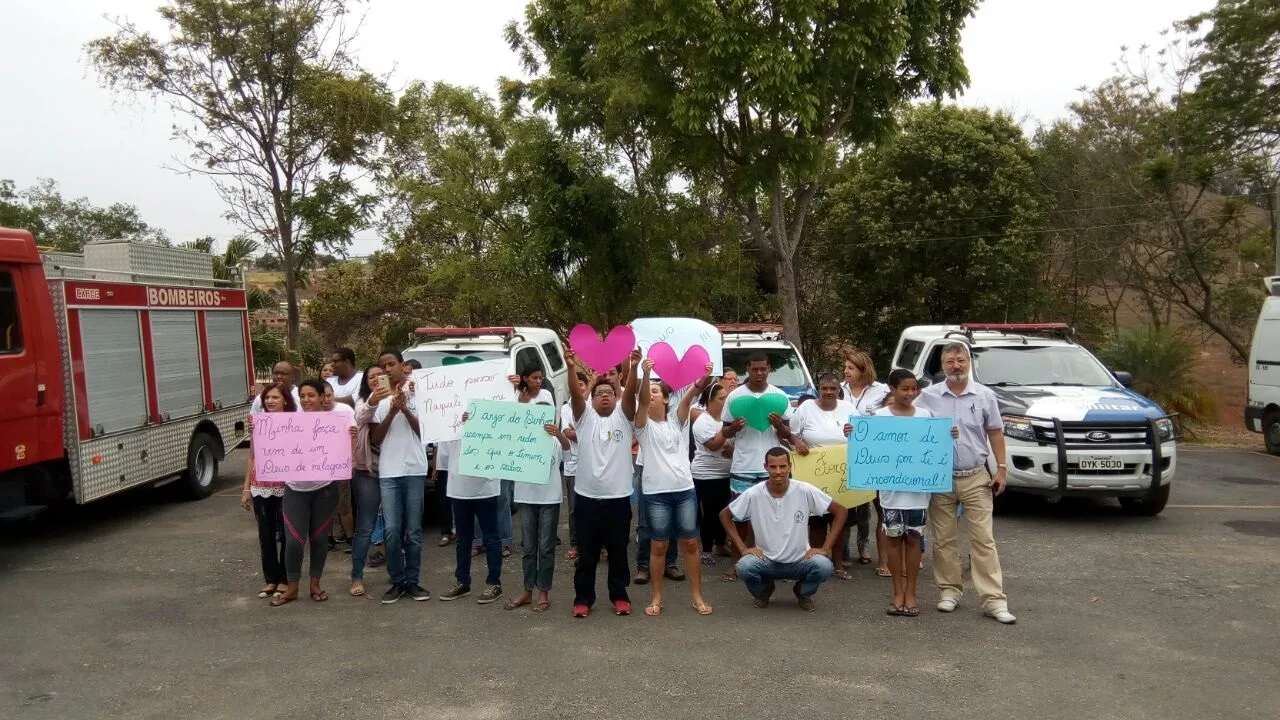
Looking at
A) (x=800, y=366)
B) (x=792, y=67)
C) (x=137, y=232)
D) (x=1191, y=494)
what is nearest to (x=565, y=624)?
(x=800, y=366)

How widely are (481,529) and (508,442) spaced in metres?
0.71

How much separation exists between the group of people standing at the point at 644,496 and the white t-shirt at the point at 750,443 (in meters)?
0.01

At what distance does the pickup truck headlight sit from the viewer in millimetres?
9047

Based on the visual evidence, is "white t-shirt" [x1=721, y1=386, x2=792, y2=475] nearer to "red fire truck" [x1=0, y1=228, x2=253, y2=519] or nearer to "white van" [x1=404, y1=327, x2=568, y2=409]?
"white van" [x1=404, y1=327, x2=568, y2=409]

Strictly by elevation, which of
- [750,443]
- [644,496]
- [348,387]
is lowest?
[644,496]

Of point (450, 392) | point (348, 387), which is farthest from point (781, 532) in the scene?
point (348, 387)

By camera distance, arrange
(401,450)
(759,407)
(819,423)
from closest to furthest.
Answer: (401,450), (759,407), (819,423)

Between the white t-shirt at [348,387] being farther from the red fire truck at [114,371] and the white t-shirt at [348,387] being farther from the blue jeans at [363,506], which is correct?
the red fire truck at [114,371]

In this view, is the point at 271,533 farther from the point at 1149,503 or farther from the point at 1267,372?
the point at 1267,372

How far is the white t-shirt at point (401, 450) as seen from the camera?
6480 millimetres

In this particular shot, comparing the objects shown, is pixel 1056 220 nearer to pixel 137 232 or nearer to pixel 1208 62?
pixel 1208 62

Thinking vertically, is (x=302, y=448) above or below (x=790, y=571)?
above

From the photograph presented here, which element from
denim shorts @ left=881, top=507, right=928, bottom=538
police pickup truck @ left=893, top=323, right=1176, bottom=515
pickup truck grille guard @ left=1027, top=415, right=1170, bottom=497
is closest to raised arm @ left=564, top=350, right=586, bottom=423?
denim shorts @ left=881, top=507, right=928, bottom=538

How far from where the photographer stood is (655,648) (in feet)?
18.4
